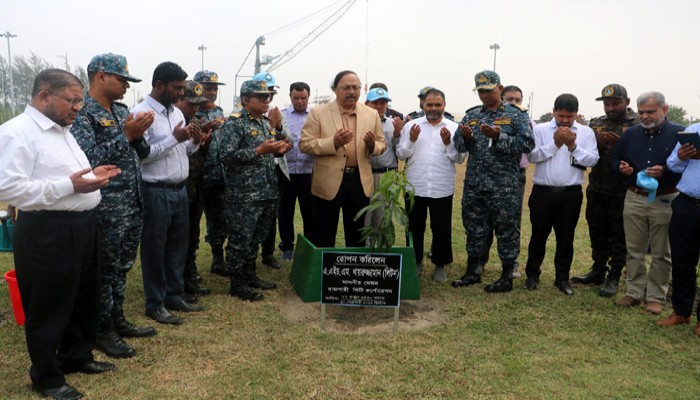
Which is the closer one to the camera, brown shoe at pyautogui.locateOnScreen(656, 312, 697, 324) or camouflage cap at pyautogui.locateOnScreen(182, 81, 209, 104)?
brown shoe at pyautogui.locateOnScreen(656, 312, 697, 324)


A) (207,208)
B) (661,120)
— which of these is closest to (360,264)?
(207,208)

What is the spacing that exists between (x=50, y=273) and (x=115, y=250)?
692 mm

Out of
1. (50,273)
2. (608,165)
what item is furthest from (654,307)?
(50,273)

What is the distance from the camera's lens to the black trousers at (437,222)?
229 inches

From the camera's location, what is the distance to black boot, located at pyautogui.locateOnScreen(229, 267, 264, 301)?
5.25 metres

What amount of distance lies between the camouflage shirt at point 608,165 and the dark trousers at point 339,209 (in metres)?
2.55

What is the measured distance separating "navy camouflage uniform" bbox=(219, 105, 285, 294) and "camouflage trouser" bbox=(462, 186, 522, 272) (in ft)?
6.98

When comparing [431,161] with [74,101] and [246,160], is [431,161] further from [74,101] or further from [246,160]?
[74,101]

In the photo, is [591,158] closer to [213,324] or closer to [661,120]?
[661,120]

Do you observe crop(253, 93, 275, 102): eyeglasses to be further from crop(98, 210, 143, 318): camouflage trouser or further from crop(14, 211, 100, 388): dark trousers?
crop(14, 211, 100, 388): dark trousers

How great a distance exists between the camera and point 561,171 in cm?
541

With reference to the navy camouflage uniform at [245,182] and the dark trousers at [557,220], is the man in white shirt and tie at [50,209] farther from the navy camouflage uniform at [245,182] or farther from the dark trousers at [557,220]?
the dark trousers at [557,220]

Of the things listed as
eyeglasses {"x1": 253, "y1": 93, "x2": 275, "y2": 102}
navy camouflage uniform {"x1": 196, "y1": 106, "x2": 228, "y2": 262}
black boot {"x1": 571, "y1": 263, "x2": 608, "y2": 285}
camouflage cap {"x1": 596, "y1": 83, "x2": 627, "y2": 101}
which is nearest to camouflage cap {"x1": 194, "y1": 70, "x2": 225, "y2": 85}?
navy camouflage uniform {"x1": 196, "y1": 106, "x2": 228, "y2": 262}

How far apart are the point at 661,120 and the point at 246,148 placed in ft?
12.8
